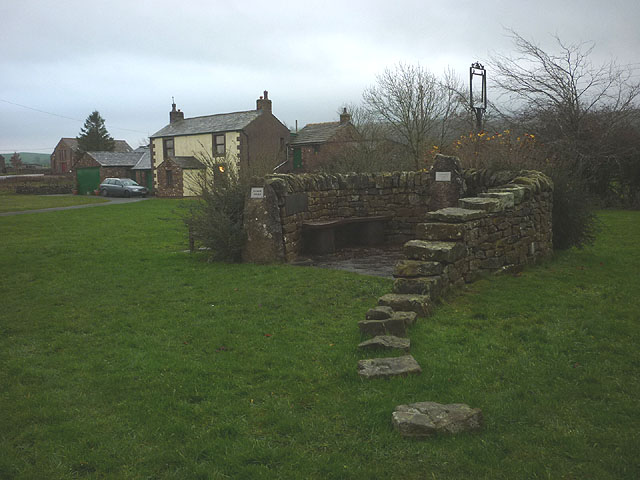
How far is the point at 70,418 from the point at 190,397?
2.92ft

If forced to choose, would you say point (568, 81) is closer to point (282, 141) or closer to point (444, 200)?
point (444, 200)

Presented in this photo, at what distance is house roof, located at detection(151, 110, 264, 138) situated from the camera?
123 feet

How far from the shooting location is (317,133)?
4034 cm

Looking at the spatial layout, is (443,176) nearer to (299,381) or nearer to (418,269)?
(418,269)

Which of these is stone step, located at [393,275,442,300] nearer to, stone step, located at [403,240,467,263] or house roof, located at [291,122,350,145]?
stone step, located at [403,240,467,263]

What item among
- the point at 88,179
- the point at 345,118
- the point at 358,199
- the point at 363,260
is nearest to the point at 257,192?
the point at 363,260

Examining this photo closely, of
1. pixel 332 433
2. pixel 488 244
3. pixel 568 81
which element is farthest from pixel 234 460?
pixel 568 81

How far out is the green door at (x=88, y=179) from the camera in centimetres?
4377

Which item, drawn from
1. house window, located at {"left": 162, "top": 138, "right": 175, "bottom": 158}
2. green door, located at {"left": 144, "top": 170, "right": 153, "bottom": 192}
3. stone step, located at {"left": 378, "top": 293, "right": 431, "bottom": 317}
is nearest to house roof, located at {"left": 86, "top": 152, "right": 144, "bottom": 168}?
green door, located at {"left": 144, "top": 170, "right": 153, "bottom": 192}

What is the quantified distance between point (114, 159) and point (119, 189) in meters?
8.24

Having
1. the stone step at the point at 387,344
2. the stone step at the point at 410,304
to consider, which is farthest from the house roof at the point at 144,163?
the stone step at the point at 387,344

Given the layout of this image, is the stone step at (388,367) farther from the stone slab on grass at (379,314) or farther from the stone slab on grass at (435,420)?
the stone slab on grass at (379,314)

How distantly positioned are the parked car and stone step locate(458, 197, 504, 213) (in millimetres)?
34746

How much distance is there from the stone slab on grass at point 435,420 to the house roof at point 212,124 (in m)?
34.4
